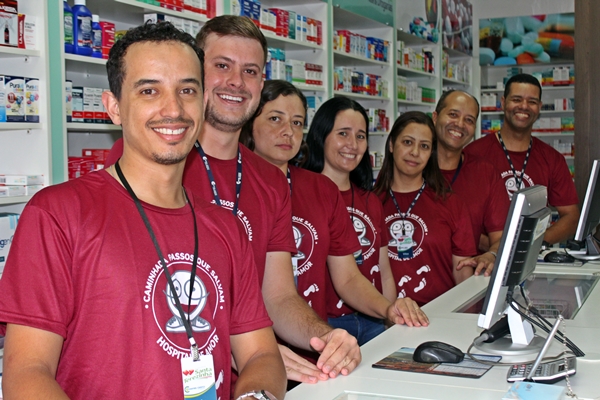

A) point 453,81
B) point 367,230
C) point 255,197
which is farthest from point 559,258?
point 453,81

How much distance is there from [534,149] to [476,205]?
33.2 inches

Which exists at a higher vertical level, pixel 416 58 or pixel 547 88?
pixel 416 58

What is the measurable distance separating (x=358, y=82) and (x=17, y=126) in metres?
3.90

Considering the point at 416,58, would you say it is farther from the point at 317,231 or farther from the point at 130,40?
the point at 130,40

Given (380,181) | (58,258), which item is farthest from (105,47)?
(58,258)

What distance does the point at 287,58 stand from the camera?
596 cm

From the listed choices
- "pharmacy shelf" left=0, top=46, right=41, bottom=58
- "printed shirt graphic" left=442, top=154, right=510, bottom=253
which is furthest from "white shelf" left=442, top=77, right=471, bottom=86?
"pharmacy shelf" left=0, top=46, right=41, bottom=58

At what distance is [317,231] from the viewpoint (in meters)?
2.92

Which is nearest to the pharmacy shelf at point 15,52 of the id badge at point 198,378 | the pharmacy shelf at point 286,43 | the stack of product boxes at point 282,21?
the stack of product boxes at point 282,21

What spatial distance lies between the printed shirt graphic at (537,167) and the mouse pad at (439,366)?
8.51 ft

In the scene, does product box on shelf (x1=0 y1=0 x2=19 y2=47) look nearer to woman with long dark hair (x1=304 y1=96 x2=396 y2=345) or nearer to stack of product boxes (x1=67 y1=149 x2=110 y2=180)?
stack of product boxes (x1=67 y1=149 x2=110 y2=180)

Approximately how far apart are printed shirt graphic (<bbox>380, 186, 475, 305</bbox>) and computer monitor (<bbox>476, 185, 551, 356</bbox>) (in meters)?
1.41

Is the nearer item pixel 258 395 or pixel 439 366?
pixel 258 395

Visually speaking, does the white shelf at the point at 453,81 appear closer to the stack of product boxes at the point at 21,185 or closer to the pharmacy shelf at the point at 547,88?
the pharmacy shelf at the point at 547,88
